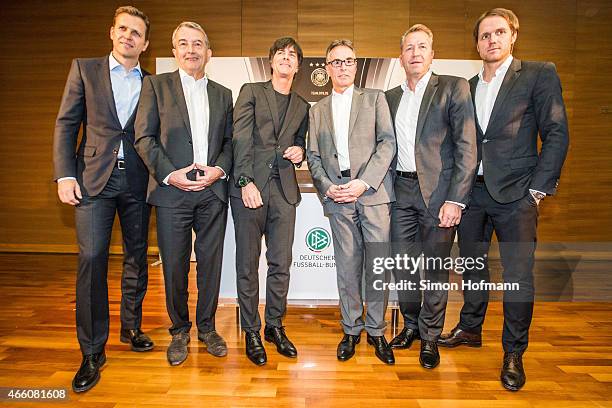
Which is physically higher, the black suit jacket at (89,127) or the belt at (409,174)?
the black suit jacket at (89,127)

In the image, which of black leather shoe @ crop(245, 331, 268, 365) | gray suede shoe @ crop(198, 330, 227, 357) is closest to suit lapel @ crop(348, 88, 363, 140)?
black leather shoe @ crop(245, 331, 268, 365)

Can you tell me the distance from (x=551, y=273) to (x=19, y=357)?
528cm

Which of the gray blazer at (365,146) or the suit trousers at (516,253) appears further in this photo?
the gray blazer at (365,146)

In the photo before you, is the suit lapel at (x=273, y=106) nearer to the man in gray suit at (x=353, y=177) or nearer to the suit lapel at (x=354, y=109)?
the man in gray suit at (x=353, y=177)

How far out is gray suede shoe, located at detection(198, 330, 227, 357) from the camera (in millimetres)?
2551

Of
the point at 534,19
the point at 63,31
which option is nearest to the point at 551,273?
the point at 534,19

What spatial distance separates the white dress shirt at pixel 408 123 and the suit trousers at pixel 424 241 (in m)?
0.10

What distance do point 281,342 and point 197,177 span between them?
1.10 m

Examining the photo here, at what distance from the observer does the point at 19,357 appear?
2.57 meters

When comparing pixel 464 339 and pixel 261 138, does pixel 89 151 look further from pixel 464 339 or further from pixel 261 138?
pixel 464 339

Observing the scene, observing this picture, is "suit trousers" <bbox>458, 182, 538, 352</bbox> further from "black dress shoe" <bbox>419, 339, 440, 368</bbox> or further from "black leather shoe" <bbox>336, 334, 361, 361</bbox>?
"black leather shoe" <bbox>336, 334, 361, 361</bbox>
